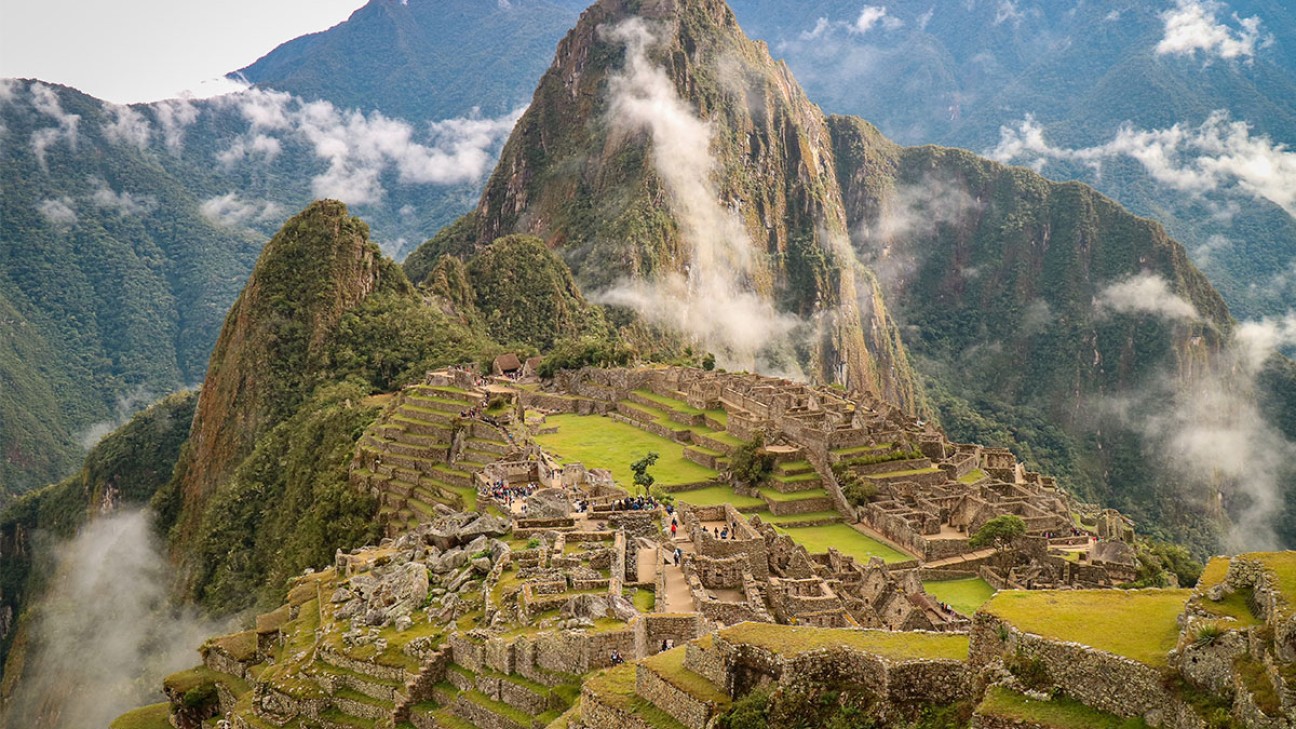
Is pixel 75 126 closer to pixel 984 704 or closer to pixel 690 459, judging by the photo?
pixel 690 459

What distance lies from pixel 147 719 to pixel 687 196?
13649 cm

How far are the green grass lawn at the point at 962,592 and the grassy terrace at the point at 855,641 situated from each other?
2503 cm

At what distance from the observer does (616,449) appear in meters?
58.5

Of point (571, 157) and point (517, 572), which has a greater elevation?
point (571, 157)

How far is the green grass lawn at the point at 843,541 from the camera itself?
44.2 meters

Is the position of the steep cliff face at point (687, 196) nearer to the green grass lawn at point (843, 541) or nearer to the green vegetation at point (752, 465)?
the green vegetation at point (752, 465)

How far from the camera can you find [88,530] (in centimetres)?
8769

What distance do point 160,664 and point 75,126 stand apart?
16091 centimetres

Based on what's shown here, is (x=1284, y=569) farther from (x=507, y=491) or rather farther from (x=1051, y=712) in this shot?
(x=507, y=491)

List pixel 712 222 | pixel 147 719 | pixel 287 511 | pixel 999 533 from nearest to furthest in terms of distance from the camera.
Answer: pixel 147 719, pixel 999 533, pixel 287 511, pixel 712 222

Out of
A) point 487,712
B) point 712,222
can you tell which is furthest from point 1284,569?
point 712,222

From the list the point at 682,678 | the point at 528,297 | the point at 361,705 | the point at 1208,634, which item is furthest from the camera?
the point at 528,297

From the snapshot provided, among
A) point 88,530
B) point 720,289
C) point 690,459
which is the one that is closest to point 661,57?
point 720,289

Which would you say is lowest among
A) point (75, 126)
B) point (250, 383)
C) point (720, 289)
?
point (250, 383)
